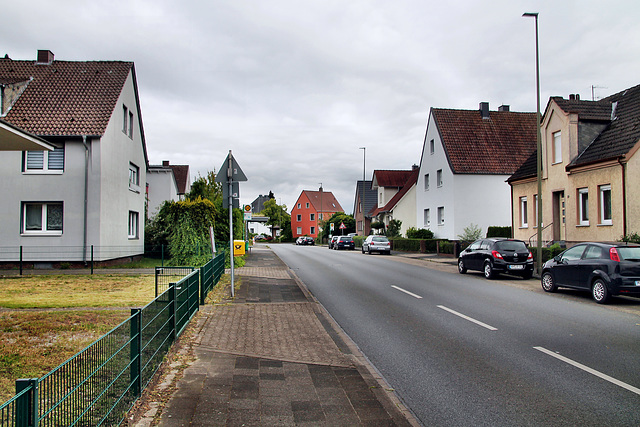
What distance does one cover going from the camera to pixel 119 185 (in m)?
23.5

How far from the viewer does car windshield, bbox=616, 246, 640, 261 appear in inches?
445

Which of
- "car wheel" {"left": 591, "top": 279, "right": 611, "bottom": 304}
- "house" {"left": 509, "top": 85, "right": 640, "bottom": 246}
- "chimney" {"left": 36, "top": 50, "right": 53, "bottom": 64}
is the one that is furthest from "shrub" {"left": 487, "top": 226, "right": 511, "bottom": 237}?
"chimney" {"left": 36, "top": 50, "right": 53, "bottom": 64}

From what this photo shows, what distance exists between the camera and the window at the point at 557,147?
23891mm

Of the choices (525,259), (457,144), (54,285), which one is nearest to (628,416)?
(525,259)

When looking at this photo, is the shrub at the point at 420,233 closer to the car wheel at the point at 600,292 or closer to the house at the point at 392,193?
the house at the point at 392,193

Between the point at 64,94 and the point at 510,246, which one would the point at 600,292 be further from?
the point at 64,94

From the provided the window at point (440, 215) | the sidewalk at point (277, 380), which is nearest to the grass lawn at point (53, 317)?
the sidewalk at point (277, 380)

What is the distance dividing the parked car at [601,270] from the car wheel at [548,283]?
7 cm

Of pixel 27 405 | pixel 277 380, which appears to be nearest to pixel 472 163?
pixel 277 380

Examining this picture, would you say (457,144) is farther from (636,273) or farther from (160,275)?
(160,275)

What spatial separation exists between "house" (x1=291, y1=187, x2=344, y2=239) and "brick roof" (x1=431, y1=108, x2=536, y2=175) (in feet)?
214

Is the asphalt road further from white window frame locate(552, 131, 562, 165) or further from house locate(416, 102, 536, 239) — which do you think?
house locate(416, 102, 536, 239)

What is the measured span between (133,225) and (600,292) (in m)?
22.3

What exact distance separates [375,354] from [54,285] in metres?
12.1
